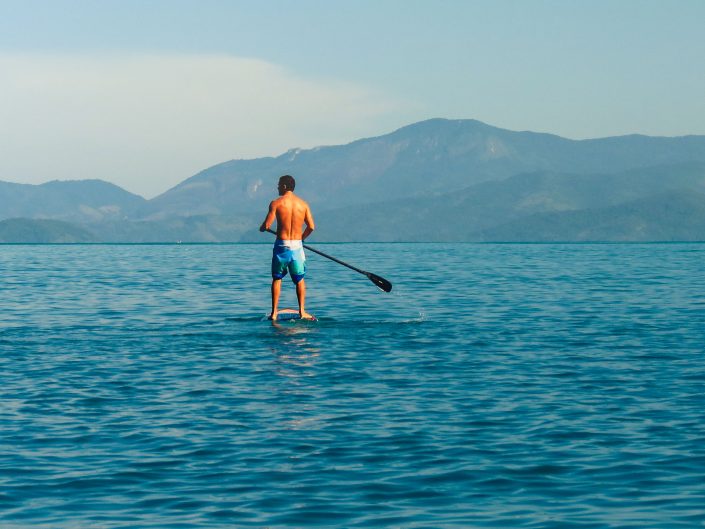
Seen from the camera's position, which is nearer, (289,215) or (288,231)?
(289,215)

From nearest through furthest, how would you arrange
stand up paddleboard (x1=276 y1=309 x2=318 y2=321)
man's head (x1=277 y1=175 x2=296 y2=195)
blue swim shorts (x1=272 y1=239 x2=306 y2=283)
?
man's head (x1=277 y1=175 x2=296 y2=195) → blue swim shorts (x1=272 y1=239 x2=306 y2=283) → stand up paddleboard (x1=276 y1=309 x2=318 y2=321)

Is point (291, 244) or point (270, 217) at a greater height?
point (270, 217)

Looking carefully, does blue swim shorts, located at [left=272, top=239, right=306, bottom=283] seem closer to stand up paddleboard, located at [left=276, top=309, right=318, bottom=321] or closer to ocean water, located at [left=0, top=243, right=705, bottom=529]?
ocean water, located at [left=0, top=243, right=705, bottom=529]

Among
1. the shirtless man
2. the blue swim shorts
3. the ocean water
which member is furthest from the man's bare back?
the ocean water

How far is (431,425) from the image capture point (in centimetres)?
1331

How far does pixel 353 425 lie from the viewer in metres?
13.3

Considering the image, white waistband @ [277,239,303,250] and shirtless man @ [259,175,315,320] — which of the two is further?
white waistband @ [277,239,303,250]

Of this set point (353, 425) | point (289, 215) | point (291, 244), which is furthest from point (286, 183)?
point (353, 425)

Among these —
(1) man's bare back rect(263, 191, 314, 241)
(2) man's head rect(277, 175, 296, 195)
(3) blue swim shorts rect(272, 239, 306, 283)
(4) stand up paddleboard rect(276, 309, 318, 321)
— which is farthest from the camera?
(4) stand up paddleboard rect(276, 309, 318, 321)

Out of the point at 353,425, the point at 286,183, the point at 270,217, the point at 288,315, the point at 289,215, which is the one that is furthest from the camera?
the point at 288,315

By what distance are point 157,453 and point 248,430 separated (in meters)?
1.41

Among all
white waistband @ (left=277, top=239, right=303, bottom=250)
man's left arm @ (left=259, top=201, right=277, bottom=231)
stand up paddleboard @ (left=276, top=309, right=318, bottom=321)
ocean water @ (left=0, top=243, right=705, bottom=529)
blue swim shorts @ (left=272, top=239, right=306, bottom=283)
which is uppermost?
man's left arm @ (left=259, top=201, right=277, bottom=231)

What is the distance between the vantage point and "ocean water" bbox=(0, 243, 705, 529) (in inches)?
394

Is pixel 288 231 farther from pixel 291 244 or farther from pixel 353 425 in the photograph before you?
pixel 353 425
